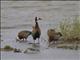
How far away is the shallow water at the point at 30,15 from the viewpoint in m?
2.13

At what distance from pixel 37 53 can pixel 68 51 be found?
10.6 inches

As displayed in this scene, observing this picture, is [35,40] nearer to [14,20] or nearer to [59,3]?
[14,20]

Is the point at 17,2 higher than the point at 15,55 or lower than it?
higher

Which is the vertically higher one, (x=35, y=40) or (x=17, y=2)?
(x=17, y=2)

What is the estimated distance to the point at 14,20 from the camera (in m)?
2.14

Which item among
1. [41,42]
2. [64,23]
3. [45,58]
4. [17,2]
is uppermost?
[17,2]

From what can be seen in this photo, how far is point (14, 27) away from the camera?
214 centimetres

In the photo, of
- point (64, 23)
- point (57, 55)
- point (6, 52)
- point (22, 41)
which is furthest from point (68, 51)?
point (6, 52)

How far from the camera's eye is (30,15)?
2.14m

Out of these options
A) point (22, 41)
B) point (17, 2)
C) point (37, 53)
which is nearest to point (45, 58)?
point (37, 53)

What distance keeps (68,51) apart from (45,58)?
0.21 meters

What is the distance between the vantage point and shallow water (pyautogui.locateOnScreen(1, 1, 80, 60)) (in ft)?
6.99

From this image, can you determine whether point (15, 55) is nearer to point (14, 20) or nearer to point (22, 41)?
point (22, 41)

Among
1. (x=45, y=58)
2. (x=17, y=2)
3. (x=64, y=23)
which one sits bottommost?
(x=45, y=58)
